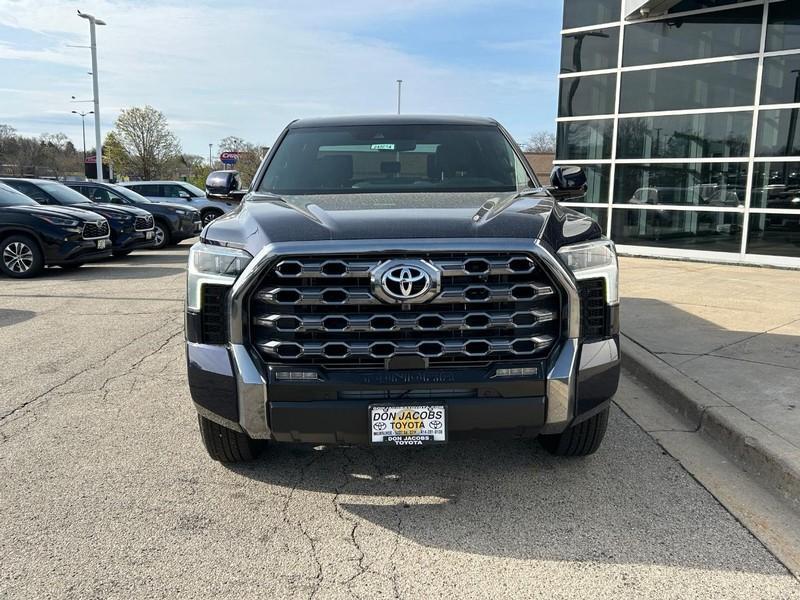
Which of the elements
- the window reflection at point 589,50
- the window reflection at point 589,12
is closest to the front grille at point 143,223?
the window reflection at point 589,50

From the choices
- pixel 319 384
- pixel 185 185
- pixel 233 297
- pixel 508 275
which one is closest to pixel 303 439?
pixel 319 384

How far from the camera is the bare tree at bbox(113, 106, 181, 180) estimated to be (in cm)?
5106

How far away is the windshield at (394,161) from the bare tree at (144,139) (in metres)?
50.7

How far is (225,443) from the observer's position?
3484 millimetres

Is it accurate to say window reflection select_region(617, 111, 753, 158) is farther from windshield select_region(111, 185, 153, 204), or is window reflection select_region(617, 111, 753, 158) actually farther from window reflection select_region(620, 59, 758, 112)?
windshield select_region(111, 185, 153, 204)

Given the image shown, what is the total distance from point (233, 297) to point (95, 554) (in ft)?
3.93

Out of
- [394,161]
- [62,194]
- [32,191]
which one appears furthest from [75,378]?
[62,194]

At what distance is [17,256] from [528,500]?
34.4 feet

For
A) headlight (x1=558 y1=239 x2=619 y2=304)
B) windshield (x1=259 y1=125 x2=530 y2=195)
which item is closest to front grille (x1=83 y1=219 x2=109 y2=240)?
windshield (x1=259 y1=125 x2=530 y2=195)

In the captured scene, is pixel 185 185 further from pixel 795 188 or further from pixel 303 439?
pixel 303 439

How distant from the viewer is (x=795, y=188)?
10977 millimetres

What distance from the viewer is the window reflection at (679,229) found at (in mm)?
11922

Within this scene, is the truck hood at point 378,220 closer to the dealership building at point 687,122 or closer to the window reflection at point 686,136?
the dealership building at point 687,122

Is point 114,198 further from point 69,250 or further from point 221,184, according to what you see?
point 221,184
